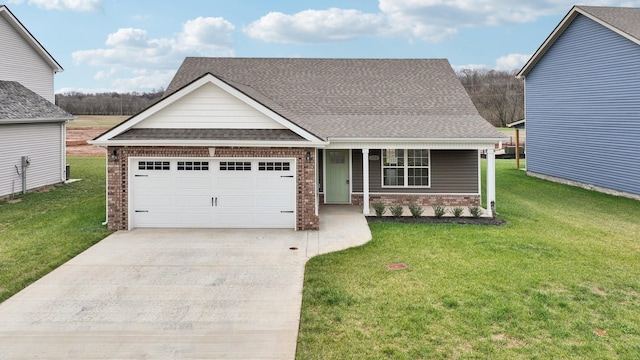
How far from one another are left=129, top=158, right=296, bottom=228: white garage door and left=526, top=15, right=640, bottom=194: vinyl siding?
A: 1456 centimetres

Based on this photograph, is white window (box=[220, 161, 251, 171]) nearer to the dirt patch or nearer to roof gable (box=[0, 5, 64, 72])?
roof gable (box=[0, 5, 64, 72])

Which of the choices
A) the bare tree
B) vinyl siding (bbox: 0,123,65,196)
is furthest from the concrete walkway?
the bare tree

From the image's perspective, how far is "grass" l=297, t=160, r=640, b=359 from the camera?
5.78 m

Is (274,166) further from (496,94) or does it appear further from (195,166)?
(496,94)

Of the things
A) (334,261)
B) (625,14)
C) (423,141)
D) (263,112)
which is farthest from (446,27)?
(334,261)

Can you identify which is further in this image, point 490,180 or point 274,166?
point 490,180

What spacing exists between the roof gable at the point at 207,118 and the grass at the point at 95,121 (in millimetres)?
57960

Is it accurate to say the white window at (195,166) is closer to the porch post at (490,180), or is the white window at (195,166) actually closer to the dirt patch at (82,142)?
the porch post at (490,180)

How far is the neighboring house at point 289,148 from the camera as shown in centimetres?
1222

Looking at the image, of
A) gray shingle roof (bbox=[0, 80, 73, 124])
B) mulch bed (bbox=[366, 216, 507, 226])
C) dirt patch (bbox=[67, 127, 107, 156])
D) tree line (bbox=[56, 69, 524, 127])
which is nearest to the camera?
mulch bed (bbox=[366, 216, 507, 226])

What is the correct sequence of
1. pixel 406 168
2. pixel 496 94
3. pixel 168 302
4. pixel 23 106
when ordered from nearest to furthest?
pixel 168 302 → pixel 406 168 → pixel 23 106 → pixel 496 94

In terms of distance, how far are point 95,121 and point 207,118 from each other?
241 feet

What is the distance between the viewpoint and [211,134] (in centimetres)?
1224

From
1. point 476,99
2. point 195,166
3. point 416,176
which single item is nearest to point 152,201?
point 195,166
